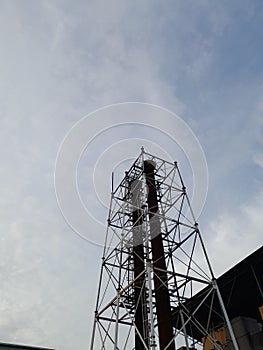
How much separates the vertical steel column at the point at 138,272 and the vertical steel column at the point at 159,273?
663 mm

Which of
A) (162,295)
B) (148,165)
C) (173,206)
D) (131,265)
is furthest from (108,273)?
(148,165)

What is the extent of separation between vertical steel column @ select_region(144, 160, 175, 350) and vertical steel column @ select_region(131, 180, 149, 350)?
663 millimetres

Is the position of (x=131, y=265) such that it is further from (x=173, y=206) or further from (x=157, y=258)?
(x=173, y=206)

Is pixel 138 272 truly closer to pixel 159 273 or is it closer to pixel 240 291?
pixel 159 273

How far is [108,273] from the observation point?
52.0 feet

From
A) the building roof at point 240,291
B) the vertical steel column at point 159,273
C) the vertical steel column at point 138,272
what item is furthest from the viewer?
the building roof at point 240,291

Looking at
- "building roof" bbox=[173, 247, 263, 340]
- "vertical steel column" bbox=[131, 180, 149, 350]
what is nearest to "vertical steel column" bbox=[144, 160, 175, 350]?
"vertical steel column" bbox=[131, 180, 149, 350]

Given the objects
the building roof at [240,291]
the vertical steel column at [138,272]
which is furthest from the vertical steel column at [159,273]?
the building roof at [240,291]

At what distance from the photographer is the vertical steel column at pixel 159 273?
43.0 feet

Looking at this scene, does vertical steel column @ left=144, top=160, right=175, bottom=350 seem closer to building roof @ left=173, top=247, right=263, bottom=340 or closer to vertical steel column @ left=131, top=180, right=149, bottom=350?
vertical steel column @ left=131, top=180, right=149, bottom=350

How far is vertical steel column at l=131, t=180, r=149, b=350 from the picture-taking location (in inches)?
562

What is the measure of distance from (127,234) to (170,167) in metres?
5.16

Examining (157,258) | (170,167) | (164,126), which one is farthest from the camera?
(170,167)

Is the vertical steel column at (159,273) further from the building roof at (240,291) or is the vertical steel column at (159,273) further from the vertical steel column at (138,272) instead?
the building roof at (240,291)
